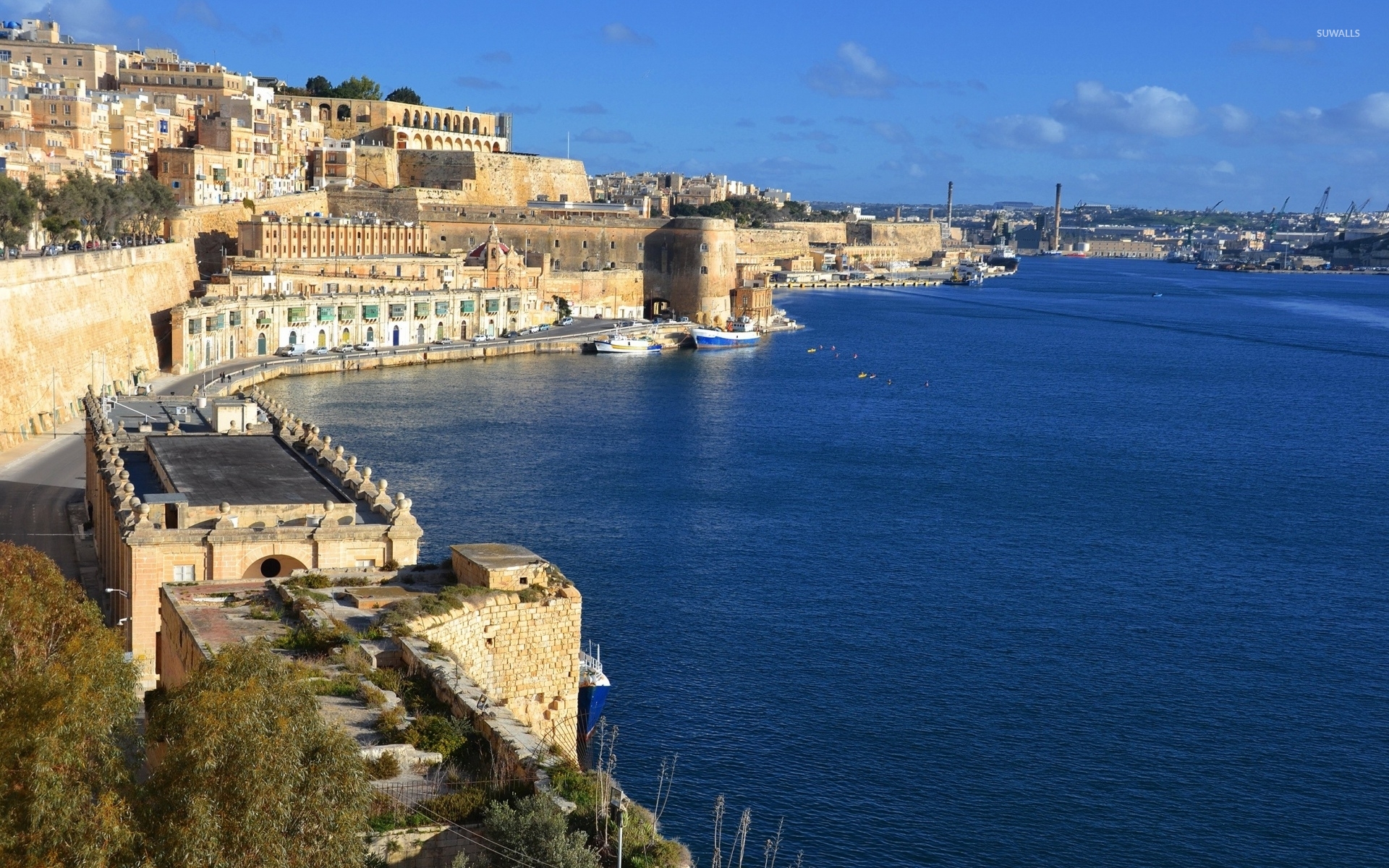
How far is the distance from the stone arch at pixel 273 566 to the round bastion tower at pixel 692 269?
52.5 meters

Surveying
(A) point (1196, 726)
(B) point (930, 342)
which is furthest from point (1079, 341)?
(A) point (1196, 726)

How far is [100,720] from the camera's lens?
8.04m

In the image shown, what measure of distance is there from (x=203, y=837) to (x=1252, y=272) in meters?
181

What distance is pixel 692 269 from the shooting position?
67812 millimetres

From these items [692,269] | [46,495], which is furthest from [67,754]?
[692,269]

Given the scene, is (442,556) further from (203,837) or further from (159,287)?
(159,287)

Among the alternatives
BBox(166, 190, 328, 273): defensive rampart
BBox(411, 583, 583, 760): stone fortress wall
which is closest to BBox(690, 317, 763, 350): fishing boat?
BBox(166, 190, 328, 273): defensive rampart

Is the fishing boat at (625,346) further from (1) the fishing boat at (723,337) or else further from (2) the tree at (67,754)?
(2) the tree at (67,754)

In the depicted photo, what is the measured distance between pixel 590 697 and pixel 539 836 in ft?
24.0

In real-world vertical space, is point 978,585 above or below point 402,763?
below

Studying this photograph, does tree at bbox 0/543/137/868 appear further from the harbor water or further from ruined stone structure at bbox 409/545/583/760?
the harbor water

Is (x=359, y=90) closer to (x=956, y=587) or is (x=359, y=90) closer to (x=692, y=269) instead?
(x=692, y=269)

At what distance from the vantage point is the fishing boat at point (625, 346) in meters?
58.8

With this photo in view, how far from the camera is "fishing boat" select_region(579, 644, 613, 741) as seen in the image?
51.7 ft
